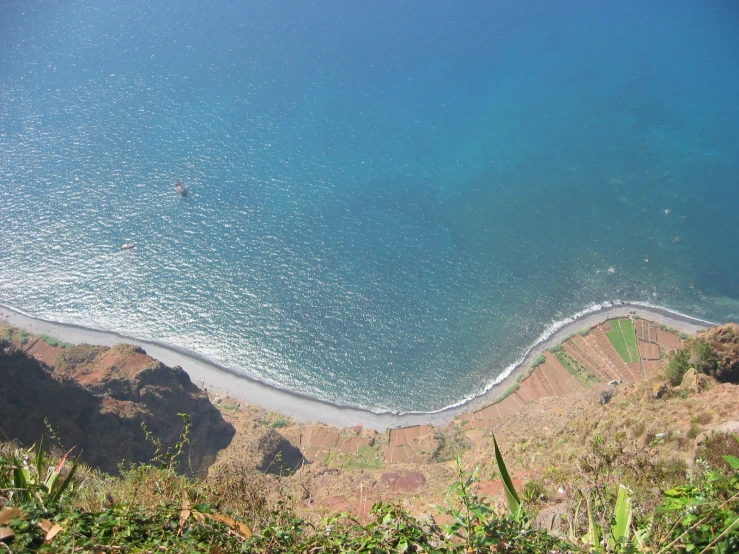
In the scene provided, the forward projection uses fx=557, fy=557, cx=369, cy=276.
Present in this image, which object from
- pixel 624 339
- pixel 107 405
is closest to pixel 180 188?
pixel 107 405

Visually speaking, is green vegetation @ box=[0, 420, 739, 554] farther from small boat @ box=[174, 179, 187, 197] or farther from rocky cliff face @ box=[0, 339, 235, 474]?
small boat @ box=[174, 179, 187, 197]

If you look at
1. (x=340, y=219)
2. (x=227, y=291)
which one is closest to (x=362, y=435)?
(x=227, y=291)

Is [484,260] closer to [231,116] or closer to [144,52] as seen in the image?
[231,116]

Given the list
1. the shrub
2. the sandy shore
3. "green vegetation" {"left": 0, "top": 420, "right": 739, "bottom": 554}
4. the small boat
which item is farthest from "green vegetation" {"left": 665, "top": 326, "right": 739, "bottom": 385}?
the small boat

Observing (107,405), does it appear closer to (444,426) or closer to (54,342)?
(54,342)

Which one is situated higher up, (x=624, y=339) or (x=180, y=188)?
(x=624, y=339)
